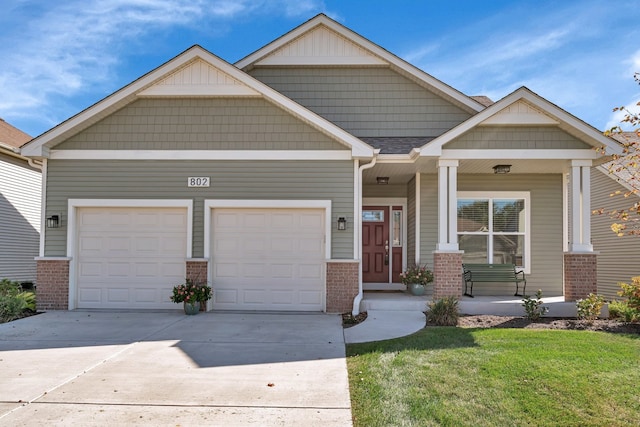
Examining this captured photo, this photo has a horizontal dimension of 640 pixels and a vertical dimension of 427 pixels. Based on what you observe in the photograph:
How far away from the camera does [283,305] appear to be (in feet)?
31.1

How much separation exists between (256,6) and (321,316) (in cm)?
813

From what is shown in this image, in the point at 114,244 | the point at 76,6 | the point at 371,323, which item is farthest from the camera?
the point at 76,6

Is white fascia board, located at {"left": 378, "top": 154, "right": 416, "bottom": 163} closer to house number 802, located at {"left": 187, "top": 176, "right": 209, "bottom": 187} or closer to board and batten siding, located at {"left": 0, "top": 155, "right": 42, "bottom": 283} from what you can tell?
house number 802, located at {"left": 187, "top": 176, "right": 209, "bottom": 187}

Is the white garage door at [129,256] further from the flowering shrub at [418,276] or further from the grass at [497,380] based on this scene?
the flowering shrub at [418,276]

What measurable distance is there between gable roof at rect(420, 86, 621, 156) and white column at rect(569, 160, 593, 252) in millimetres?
530

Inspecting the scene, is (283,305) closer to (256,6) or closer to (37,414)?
(37,414)

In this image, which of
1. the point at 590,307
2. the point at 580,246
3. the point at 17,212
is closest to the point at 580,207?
the point at 580,246

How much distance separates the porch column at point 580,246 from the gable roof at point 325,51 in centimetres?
325

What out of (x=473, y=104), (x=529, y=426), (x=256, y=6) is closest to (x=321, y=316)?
(x=529, y=426)

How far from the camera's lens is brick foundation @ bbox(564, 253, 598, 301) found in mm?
8828

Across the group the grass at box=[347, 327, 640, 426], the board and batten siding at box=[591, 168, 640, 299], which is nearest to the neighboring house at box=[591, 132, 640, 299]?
the board and batten siding at box=[591, 168, 640, 299]

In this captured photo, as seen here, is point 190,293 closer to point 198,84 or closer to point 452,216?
point 198,84

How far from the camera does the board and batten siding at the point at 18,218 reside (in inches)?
512

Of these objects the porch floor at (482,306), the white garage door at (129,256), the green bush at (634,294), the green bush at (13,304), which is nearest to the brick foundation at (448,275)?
the porch floor at (482,306)
